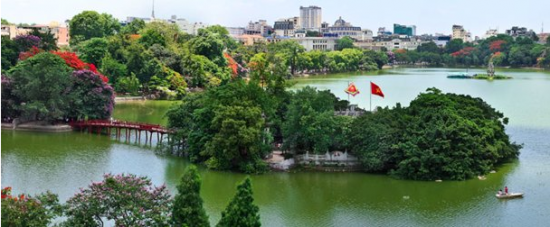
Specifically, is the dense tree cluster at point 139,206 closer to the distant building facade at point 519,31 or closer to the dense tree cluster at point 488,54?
the dense tree cluster at point 488,54

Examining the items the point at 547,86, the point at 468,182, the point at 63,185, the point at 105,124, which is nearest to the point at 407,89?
the point at 547,86

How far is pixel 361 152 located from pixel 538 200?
657 cm

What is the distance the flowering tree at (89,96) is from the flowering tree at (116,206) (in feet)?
75.2

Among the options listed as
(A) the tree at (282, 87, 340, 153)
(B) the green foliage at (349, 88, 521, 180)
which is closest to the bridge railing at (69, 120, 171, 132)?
(A) the tree at (282, 87, 340, 153)

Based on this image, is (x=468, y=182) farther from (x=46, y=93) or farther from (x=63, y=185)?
(x=46, y=93)

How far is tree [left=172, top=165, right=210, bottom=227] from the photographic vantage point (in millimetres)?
14703

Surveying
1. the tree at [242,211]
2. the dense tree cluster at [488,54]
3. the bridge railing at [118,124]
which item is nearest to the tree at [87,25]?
the bridge railing at [118,124]

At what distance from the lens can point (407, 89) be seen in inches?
2598

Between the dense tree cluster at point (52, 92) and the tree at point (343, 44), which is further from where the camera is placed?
the tree at point (343, 44)

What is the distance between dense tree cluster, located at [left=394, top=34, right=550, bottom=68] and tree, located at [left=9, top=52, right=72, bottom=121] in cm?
8419

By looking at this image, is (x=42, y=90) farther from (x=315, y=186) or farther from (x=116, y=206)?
(x=116, y=206)

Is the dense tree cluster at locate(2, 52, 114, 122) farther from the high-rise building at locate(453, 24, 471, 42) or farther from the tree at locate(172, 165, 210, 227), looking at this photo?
the high-rise building at locate(453, 24, 471, 42)

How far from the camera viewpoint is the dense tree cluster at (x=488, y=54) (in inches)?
4225

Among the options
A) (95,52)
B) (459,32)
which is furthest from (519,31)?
(95,52)
